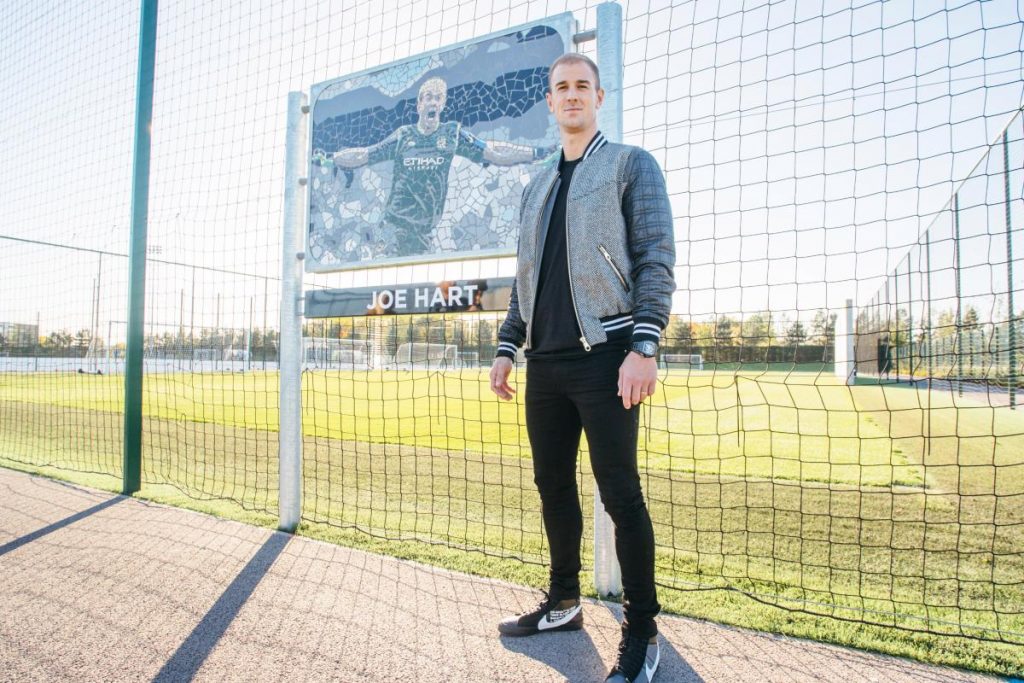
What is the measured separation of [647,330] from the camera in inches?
61.9

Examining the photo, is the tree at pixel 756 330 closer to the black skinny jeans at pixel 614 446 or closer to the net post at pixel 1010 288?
the black skinny jeans at pixel 614 446

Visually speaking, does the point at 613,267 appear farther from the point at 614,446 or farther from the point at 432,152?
the point at 432,152

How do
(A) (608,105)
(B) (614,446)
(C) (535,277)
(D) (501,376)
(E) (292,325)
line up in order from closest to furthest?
(B) (614,446) → (C) (535,277) → (D) (501,376) → (A) (608,105) → (E) (292,325)

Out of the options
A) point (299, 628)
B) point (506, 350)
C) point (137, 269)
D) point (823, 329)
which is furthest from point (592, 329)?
point (137, 269)

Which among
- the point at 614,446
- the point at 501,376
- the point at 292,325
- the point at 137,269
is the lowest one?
the point at 614,446

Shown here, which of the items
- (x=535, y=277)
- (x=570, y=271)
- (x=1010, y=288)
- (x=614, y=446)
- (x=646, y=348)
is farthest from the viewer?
(x=1010, y=288)

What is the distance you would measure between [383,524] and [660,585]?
1.62 m

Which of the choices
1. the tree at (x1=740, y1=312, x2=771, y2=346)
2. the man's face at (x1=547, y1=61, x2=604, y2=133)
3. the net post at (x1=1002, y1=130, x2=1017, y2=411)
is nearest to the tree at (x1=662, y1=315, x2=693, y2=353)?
the tree at (x1=740, y1=312, x2=771, y2=346)

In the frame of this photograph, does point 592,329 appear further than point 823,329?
No

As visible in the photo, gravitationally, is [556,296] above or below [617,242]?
below

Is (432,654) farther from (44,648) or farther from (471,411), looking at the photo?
(471,411)

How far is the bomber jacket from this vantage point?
164 centimetres

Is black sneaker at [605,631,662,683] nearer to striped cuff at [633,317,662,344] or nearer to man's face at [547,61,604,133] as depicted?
striped cuff at [633,317,662,344]

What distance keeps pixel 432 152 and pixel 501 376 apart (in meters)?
1.53
